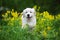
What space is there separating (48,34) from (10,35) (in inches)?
45.1

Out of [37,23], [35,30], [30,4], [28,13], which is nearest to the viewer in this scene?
[35,30]

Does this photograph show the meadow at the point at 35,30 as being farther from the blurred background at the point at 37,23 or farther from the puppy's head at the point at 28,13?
the puppy's head at the point at 28,13

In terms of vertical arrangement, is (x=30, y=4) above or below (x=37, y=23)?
above

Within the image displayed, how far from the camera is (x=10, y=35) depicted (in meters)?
10.3

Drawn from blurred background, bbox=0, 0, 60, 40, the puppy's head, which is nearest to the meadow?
blurred background, bbox=0, 0, 60, 40

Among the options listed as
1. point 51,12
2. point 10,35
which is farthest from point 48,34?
point 51,12

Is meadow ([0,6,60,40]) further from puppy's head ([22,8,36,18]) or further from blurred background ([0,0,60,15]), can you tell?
blurred background ([0,0,60,15])

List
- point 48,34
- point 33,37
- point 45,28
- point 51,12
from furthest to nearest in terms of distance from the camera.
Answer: point 51,12 < point 45,28 < point 48,34 < point 33,37

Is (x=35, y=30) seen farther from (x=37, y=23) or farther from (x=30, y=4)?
(x=30, y=4)

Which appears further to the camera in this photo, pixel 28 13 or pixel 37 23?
pixel 37 23

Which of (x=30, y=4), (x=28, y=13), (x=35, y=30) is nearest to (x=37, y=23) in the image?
(x=28, y=13)

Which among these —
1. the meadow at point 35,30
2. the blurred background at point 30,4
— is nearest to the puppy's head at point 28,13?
the meadow at point 35,30

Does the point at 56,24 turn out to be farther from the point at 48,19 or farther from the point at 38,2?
the point at 38,2

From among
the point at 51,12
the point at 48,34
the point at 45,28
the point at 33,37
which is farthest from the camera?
the point at 51,12
